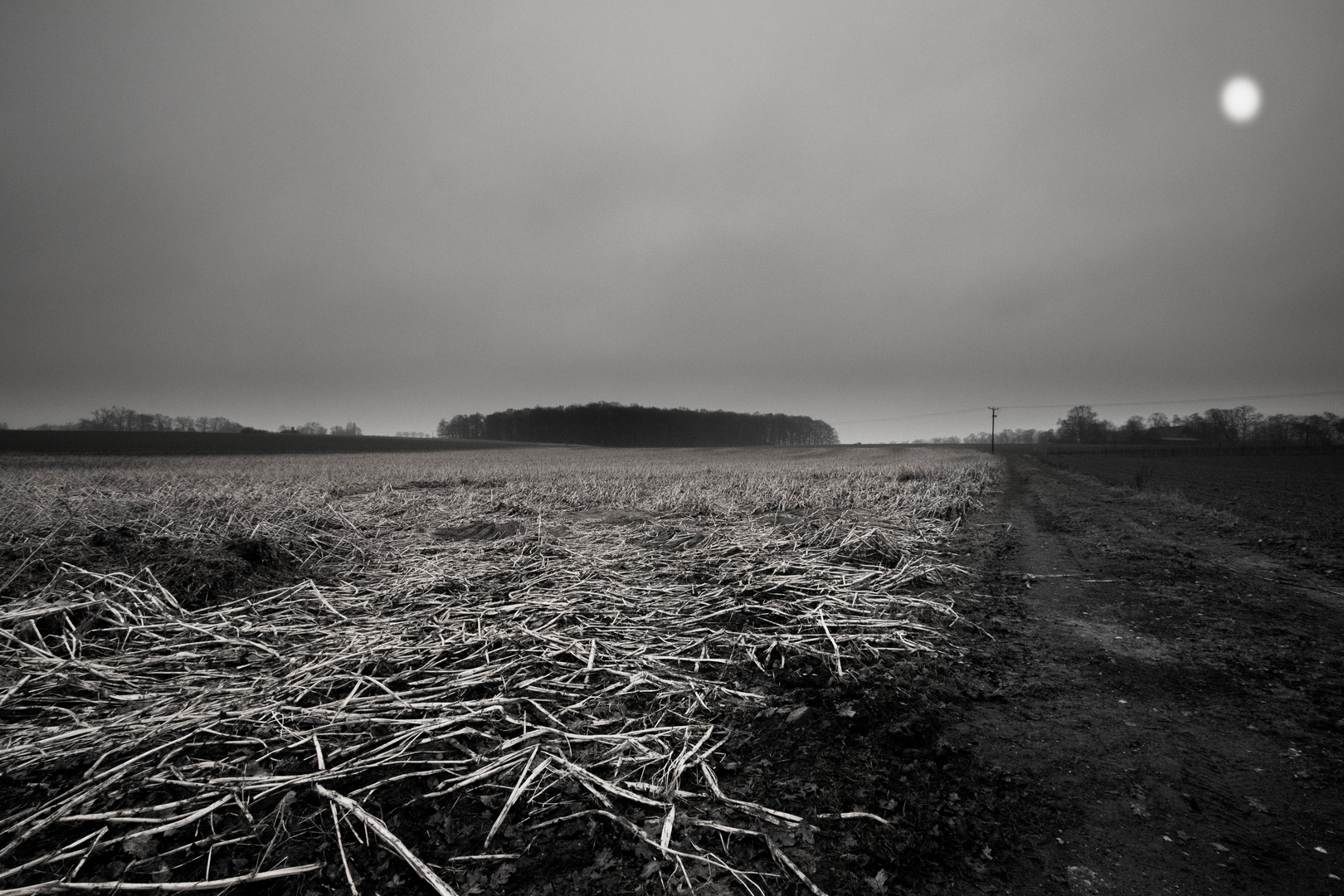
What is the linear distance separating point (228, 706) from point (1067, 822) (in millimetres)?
4819

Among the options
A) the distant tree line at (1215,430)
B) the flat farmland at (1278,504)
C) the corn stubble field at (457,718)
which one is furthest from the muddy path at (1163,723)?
the distant tree line at (1215,430)

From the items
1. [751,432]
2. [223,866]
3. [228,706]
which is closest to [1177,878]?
[223,866]

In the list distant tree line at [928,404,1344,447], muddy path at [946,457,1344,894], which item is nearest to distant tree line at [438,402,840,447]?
distant tree line at [928,404,1344,447]

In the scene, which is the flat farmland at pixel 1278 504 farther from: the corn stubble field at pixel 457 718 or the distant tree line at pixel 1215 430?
the distant tree line at pixel 1215 430

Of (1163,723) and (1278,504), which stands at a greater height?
(1278,504)

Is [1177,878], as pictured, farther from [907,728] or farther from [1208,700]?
[1208,700]

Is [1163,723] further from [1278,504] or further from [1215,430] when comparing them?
[1215,430]

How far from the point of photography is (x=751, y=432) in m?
163

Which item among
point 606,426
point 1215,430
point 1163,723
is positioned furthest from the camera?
point 606,426

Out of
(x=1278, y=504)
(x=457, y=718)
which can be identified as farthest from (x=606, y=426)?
(x=457, y=718)

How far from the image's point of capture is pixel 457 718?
3.21 meters

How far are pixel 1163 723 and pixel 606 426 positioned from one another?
5457 inches

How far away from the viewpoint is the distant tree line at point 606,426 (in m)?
140

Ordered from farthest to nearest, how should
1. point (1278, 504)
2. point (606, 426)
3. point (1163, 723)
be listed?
1. point (606, 426)
2. point (1278, 504)
3. point (1163, 723)
